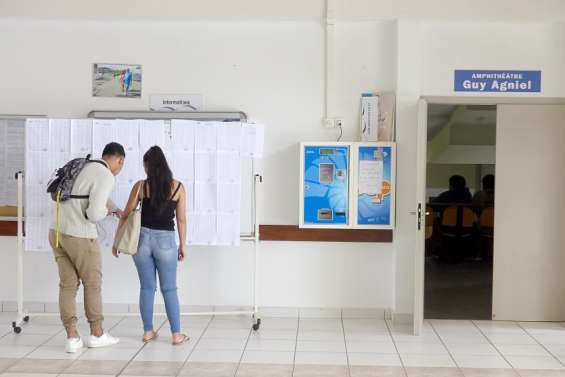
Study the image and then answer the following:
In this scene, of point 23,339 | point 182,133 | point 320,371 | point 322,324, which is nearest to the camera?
point 320,371

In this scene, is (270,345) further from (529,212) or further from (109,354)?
(529,212)

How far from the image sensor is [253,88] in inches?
222

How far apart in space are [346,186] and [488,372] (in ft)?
6.76

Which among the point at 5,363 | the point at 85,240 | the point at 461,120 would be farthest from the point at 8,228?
the point at 461,120

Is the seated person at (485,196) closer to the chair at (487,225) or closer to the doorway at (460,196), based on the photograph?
the doorway at (460,196)

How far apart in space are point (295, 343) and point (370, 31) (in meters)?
2.89

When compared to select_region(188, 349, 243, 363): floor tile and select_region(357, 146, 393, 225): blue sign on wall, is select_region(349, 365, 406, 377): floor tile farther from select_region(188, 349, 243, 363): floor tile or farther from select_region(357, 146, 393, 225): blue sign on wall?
select_region(357, 146, 393, 225): blue sign on wall

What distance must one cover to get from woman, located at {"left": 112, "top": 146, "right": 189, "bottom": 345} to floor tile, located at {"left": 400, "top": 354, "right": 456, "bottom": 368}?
181 cm

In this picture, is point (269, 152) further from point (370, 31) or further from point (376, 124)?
point (370, 31)

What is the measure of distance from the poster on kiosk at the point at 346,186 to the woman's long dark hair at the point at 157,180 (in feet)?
4.59

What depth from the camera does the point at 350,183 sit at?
553 cm

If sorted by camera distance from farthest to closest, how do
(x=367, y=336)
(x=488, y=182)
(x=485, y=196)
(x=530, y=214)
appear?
(x=485, y=196), (x=488, y=182), (x=530, y=214), (x=367, y=336)

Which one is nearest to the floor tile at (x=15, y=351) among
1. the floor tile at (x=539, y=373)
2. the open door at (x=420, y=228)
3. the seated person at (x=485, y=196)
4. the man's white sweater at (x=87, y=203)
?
the man's white sweater at (x=87, y=203)

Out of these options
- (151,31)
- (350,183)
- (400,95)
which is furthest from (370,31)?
(151,31)
